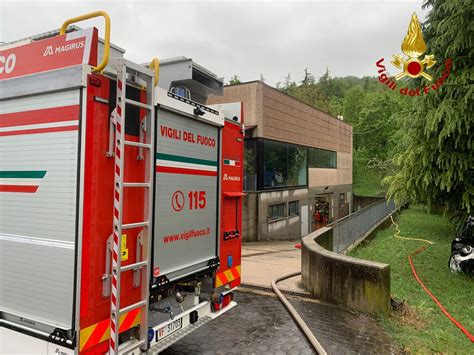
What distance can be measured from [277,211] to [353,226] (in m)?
8.06

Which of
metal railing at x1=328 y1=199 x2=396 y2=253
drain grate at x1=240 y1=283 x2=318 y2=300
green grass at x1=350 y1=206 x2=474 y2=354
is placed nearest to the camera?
green grass at x1=350 y1=206 x2=474 y2=354

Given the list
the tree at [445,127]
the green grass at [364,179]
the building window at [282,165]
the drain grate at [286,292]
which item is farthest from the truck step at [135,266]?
the green grass at [364,179]

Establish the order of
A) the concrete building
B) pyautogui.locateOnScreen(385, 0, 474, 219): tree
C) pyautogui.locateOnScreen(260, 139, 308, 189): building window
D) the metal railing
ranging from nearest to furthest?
1. pyautogui.locateOnScreen(385, 0, 474, 219): tree
2. the metal railing
3. the concrete building
4. pyautogui.locateOnScreen(260, 139, 308, 189): building window

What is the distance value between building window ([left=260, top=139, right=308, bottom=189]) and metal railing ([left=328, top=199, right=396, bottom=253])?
569cm

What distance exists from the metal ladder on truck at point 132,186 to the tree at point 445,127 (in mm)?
7217

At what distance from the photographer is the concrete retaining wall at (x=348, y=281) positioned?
6277 mm

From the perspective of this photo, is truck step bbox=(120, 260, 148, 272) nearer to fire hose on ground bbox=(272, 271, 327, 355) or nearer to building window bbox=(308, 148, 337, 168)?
fire hose on ground bbox=(272, 271, 327, 355)

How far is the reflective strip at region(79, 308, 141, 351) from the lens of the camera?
311 centimetres

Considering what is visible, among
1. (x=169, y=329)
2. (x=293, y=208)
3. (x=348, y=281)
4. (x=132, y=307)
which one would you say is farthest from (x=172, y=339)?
(x=293, y=208)

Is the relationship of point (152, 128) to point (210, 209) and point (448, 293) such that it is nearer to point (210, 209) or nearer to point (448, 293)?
point (210, 209)

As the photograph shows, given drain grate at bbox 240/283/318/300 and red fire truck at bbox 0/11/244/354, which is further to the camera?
drain grate at bbox 240/283/318/300

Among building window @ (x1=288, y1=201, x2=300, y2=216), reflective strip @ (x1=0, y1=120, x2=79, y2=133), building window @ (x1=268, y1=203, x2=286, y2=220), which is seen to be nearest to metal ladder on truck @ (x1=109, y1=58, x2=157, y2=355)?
reflective strip @ (x1=0, y1=120, x2=79, y2=133)

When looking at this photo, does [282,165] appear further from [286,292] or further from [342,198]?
[342,198]

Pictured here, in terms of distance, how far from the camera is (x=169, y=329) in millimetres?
4094
